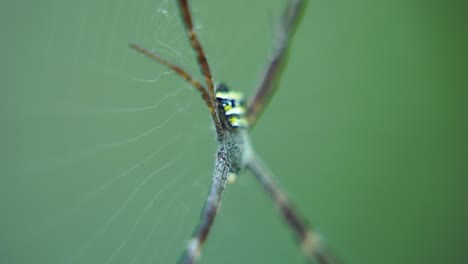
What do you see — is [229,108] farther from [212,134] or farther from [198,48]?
[212,134]

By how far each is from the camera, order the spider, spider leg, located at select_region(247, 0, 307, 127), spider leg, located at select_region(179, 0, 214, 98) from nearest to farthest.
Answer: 1. spider leg, located at select_region(179, 0, 214, 98)
2. the spider
3. spider leg, located at select_region(247, 0, 307, 127)

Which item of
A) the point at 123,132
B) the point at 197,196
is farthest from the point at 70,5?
the point at 197,196

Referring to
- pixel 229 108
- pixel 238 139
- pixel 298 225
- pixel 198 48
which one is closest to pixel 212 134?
pixel 238 139

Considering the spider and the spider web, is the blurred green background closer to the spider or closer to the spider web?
the spider web

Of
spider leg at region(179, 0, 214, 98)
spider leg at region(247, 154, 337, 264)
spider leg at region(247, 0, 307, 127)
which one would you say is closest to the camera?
spider leg at region(179, 0, 214, 98)

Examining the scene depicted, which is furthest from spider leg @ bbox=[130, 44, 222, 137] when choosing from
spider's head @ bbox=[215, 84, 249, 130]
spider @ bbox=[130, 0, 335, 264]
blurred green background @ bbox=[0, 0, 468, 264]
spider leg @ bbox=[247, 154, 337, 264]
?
spider leg @ bbox=[247, 154, 337, 264]

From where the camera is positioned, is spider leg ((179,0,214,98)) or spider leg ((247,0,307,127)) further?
spider leg ((247,0,307,127))

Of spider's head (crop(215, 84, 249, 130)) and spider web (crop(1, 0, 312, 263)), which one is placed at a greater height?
spider web (crop(1, 0, 312, 263))

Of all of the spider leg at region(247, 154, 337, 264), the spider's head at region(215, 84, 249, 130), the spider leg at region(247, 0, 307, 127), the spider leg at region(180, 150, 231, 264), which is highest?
the spider leg at region(247, 0, 307, 127)
